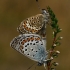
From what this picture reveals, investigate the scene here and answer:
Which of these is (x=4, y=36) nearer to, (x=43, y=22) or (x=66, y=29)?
(x=66, y=29)

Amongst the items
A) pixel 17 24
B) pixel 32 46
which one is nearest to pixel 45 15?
pixel 32 46

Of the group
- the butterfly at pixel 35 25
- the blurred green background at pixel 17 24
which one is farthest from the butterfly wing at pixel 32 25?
the blurred green background at pixel 17 24

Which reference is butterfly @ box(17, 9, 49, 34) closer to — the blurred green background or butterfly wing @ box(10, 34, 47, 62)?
butterfly wing @ box(10, 34, 47, 62)

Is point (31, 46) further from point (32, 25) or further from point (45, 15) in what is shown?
point (45, 15)

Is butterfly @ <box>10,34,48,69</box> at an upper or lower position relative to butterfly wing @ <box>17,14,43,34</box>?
lower

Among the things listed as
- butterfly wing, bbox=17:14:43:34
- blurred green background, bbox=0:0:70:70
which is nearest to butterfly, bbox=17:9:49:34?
butterfly wing, bbox=17:14:43:34
